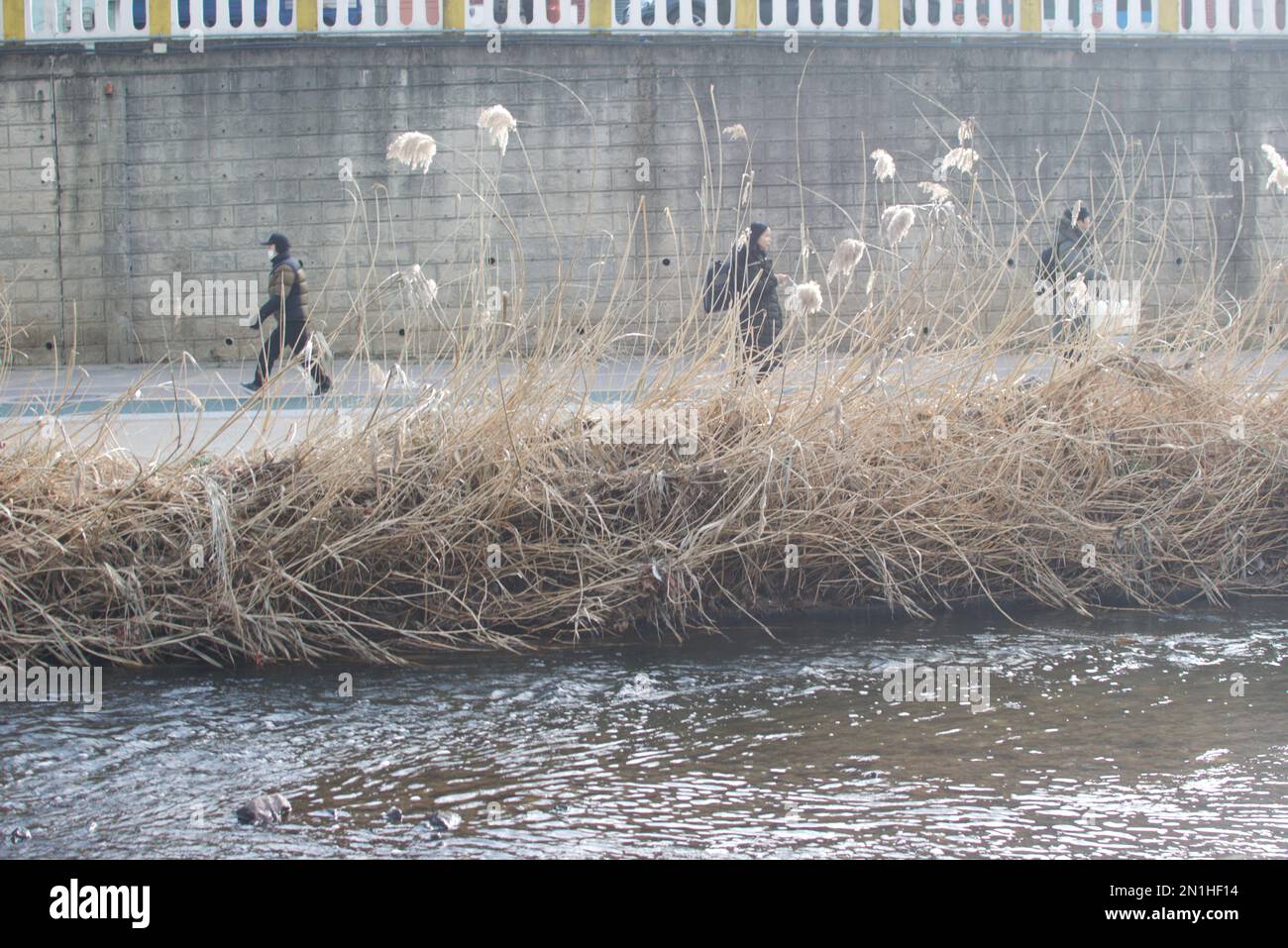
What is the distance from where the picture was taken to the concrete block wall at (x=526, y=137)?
1538cm

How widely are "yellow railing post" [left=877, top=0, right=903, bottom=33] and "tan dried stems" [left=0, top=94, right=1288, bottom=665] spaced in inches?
367

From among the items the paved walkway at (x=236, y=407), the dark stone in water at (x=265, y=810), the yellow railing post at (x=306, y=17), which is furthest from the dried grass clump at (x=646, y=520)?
the yellow railing post at (x=306, y=17)

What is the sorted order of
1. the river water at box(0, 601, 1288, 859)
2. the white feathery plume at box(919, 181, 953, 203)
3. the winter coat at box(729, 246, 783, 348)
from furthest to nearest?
the winter coat at box(729, 246, 783, 348) → the white feathery plume at box(919, 181, 953, 203) → the river water at box(0, 601, 1288, 859)

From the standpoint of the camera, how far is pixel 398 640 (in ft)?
19.1

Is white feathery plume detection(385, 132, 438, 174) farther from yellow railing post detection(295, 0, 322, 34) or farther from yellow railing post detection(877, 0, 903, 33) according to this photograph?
yellow railing post detection(877, 0, 903, 33)

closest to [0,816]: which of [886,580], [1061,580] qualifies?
[886,580]

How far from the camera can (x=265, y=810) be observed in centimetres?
404

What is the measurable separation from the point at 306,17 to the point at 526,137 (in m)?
2.65

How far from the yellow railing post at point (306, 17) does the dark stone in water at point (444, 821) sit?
12912mm

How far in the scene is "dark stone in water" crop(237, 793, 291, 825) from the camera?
4004 mm

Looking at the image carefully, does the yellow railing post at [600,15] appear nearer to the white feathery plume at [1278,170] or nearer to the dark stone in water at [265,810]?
the white feathery plume at [1278,170]

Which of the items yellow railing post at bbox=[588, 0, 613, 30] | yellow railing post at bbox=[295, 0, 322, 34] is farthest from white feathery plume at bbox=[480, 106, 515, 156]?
yellow railing post at bbox=[295, 0, 322, 34]

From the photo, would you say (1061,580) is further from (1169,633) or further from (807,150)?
(807,150)

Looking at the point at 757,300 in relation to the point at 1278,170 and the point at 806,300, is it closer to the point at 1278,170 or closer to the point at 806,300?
the point at 806,300
